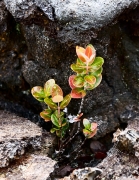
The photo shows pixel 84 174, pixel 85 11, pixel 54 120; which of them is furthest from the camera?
pixel 54 120

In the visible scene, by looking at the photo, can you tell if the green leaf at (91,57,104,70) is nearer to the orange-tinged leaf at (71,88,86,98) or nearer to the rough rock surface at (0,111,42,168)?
the orange-tinged leaf at (71,88,86,98)

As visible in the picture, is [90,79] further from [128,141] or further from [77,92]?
[128,141]

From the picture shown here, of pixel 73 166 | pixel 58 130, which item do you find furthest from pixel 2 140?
pixel 73 166

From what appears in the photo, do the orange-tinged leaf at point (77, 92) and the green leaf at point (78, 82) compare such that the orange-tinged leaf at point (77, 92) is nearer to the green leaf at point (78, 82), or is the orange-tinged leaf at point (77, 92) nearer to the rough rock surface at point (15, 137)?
the green leaf at point (78, 82)

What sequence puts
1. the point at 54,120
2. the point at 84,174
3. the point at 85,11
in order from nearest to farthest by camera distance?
the point at 84,174 → the point at 85,11 → the point at 54,120

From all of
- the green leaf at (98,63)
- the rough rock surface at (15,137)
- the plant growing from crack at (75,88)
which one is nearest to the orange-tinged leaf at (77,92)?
the plant growing from crack at (75,88)

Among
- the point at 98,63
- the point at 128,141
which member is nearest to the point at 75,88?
the point at 98,63
